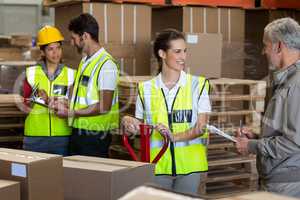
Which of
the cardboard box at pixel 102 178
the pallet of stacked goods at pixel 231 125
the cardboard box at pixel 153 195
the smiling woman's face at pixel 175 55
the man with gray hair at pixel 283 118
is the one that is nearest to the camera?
the cardboard box at pixel 153 195

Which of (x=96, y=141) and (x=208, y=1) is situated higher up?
(x=208, y=1)

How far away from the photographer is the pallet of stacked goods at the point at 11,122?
4414 mm

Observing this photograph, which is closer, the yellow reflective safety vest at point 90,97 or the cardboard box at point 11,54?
the yellow reflective safety vest at point 90,97

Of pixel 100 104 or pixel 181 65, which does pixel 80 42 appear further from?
pixel 181 65

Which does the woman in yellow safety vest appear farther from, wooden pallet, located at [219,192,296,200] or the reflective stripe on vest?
wooden pallet, located at [219,192,296,200]

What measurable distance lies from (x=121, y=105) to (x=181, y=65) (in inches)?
40.0

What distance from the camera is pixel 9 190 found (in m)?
1.88

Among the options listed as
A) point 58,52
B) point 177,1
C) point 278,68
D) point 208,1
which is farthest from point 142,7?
point 278,68

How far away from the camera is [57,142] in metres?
3.62

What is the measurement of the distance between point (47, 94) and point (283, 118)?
1862mm

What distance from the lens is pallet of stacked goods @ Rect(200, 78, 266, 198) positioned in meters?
3.86

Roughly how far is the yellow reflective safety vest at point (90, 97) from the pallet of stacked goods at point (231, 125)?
81 centimetres

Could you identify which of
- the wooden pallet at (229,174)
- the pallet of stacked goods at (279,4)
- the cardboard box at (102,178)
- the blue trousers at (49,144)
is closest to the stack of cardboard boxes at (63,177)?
the cardboard box at (102,178)

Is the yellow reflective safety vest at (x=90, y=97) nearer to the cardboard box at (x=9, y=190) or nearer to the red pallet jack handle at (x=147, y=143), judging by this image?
the red pallet jack handle at (x=147, y=143)
